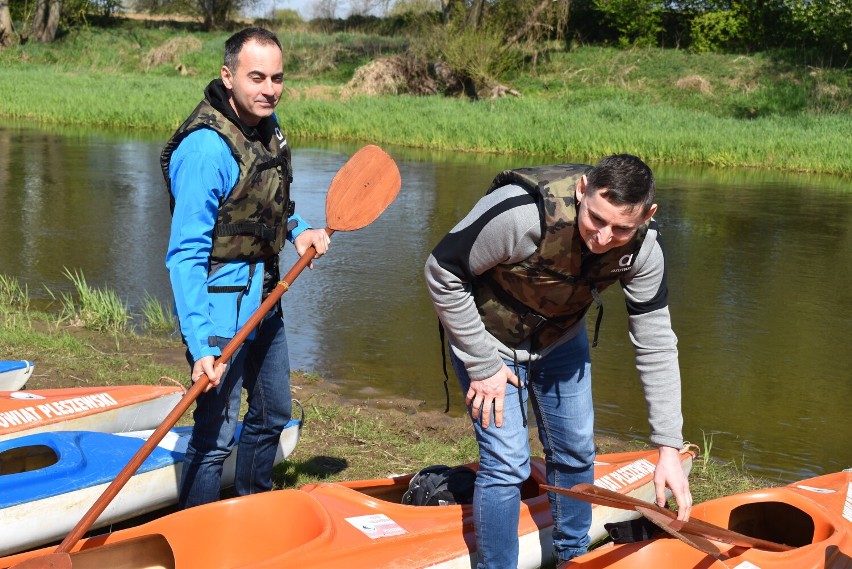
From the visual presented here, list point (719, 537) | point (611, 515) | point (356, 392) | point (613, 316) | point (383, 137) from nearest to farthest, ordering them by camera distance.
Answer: point (719, 537) → point (611, 515) → point (356, 392) → point (613, 316) → point (383, 137)

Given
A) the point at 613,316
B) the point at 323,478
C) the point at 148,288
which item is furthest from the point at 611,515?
the point at 148,288

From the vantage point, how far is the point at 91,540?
2.98 meters

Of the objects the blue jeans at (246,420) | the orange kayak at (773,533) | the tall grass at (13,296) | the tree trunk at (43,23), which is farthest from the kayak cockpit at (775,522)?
the tree trunk at (43,23)

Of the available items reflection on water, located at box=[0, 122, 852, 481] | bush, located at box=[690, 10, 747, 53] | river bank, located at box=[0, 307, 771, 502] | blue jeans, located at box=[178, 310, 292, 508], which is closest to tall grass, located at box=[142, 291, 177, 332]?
river bank, located at box=[0, 307, 771, 502]

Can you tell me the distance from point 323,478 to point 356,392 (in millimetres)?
1427

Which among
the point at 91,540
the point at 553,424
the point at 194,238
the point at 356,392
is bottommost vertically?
the point at 356,392

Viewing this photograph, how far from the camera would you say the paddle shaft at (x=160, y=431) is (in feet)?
9.50

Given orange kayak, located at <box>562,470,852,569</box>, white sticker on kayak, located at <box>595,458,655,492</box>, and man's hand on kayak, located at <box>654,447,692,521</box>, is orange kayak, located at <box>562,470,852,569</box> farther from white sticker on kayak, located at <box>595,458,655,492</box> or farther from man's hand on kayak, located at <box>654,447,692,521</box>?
white sticker on kayak, located at <box>595,458,655,492</box>

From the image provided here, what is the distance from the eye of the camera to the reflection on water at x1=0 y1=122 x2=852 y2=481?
567 cm

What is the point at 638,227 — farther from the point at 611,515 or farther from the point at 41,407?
the point at 41,407

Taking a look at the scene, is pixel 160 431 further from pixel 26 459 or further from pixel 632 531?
pixel 632 531

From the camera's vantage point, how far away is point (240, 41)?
304 cm

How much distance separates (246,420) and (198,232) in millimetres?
855

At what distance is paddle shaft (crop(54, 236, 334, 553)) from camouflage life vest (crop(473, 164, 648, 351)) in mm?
666
